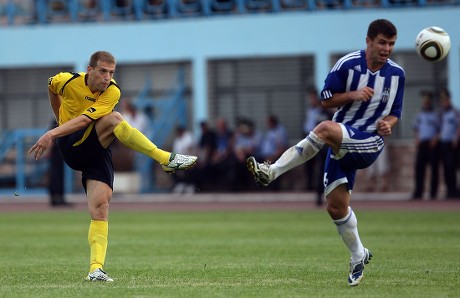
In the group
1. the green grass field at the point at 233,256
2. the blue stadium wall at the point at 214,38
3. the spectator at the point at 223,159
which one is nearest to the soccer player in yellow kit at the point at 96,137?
the green grass field at the point at 233,256

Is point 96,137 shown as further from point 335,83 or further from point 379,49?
point 379,49

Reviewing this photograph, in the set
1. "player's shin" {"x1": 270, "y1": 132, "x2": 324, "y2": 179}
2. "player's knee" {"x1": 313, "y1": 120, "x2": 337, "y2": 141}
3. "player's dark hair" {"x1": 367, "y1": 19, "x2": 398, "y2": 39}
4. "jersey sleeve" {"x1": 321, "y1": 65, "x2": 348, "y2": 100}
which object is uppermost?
"player's dark hair" {"x1": 367, "y1": 19, "x2": 398, "y2": 39}

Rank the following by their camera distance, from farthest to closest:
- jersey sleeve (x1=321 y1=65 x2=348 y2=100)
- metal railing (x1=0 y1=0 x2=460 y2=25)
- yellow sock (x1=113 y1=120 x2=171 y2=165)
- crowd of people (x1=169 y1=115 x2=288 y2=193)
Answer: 1. metal railing (x1=0 y1=0 x2=460 y2=25)
2. crowd of people (x1=169 y1=115 x2=288 y2=193)
3. yellow sock (x1=113 y1=120 x2=171 y2=165)
4. jersey sleeve (x1=321 y1=65 x2=348 y2=100)

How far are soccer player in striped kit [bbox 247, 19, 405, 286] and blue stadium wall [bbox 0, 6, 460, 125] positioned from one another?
19168 millimetres

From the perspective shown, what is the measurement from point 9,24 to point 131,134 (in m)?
24.1

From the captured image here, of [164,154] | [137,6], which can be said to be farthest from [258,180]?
[137,6]

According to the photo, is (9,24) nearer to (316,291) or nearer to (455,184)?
(455,184)

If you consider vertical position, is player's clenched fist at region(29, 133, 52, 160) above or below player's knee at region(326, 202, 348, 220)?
above

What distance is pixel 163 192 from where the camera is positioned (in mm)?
32469

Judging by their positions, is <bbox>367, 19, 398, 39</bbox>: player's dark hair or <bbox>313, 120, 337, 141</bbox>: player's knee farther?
<bbox>367, 19, 398, 39</bbox>: player's dark hair

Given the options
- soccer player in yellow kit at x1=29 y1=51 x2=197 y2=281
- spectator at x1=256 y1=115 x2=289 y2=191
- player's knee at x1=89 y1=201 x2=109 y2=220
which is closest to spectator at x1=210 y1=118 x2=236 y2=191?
spectator at x1=256 y1=115 x2=289 y2=191

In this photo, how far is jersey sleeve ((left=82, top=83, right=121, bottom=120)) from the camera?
10781 mm

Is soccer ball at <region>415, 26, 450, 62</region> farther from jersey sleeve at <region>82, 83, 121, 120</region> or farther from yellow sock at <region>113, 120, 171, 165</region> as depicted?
jersey sleeve at <region>82, 83, 121, 120</region>

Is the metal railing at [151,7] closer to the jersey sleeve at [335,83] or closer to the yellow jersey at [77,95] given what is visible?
the jersey sleeve at [335,83]
